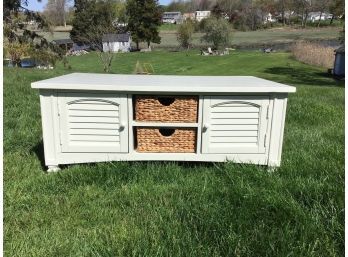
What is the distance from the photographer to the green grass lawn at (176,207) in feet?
7.68

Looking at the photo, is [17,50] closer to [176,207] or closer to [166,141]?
[166,141]

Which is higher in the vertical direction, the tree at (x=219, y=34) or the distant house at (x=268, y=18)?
the distant house at (x=268, y=18)

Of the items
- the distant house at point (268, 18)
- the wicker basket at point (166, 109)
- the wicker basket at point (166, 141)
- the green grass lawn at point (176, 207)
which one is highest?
the distant house at point (268, 18)

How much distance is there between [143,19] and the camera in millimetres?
71812

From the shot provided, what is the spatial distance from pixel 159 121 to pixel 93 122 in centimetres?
59

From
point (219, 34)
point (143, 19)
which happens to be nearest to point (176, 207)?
point (219, 34)

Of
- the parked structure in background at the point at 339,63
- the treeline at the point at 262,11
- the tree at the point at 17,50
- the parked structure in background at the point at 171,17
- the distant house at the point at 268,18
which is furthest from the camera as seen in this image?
the parked structure in background at the point at 171,17

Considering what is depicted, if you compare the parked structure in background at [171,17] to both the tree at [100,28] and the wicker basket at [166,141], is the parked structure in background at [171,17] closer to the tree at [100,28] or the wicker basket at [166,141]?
the tree at [100,28]

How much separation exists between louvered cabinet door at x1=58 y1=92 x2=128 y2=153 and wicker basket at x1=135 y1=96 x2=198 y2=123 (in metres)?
0.14

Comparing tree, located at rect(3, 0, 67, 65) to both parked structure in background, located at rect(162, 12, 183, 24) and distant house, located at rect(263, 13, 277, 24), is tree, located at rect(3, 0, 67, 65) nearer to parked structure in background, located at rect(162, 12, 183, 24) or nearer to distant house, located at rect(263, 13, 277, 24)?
distant house, located at rect(263, 13, 277, 24)

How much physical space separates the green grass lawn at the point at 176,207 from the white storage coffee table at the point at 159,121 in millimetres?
137

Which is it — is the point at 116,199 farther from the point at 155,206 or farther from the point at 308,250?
the point at 308,250

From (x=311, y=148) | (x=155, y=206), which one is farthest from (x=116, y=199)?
(x=311, y=148)

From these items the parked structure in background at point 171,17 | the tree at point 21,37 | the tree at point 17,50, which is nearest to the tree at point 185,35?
the tree at point 21,37
